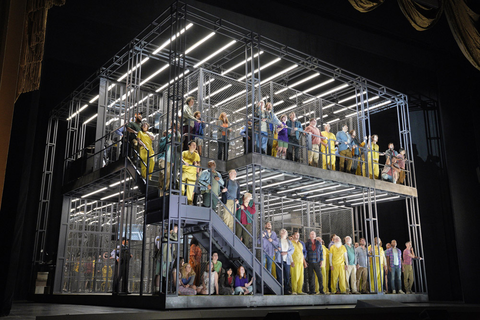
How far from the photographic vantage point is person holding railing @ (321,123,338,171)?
1477 cm

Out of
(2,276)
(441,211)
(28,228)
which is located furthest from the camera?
(28,228)

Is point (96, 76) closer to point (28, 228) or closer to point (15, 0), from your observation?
point (28, 228)

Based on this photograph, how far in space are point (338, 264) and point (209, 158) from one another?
16.2 ft

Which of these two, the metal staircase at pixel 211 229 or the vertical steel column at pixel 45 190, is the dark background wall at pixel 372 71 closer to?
the vertical steel column at pixel 45 190

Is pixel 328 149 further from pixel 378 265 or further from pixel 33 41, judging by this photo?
pixel 33 41

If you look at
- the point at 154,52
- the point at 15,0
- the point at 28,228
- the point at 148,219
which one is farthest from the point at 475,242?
the point at 28,228

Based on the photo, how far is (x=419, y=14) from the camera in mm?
10164

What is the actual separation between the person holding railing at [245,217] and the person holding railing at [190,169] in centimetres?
133

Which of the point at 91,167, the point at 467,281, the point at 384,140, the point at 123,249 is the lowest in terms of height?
the point at 467,281

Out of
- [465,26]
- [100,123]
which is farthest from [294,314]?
[100,123]

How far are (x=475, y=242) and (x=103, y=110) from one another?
542 inches

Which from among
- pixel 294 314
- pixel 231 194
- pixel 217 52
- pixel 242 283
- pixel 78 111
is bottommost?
pixel 294 314

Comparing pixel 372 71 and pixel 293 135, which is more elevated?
pixel 372 71

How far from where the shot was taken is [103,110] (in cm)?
1698
